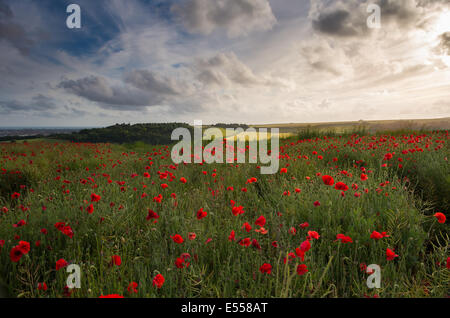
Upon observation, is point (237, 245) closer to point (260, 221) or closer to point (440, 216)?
point (260, 221)

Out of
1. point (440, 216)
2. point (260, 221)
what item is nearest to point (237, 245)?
point (260, 221)

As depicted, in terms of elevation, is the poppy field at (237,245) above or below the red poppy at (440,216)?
below

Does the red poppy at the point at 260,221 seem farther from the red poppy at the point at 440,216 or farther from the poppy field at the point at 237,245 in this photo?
the red poppy at the point at 440,216

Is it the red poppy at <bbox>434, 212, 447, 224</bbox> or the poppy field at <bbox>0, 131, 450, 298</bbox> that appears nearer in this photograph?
the poppy field at <bbox>0, 131, 450, 298</bbox>

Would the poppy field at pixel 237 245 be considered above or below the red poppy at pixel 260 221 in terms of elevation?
below

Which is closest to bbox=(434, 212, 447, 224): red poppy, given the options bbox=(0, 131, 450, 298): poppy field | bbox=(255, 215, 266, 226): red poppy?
bbox=(0, 131, 450, 298): poppy field

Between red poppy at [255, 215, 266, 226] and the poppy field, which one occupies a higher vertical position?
red poppy at [255, 215, 266, 226]

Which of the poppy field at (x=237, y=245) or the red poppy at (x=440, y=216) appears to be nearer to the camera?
the poppy field at (x=237, y=245)

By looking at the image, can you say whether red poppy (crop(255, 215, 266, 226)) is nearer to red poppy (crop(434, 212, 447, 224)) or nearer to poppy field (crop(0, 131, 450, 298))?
poppy field (crop(0, 131, 450, 298))

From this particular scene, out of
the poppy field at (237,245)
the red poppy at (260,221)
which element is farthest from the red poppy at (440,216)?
the red poppy at (260,221)
